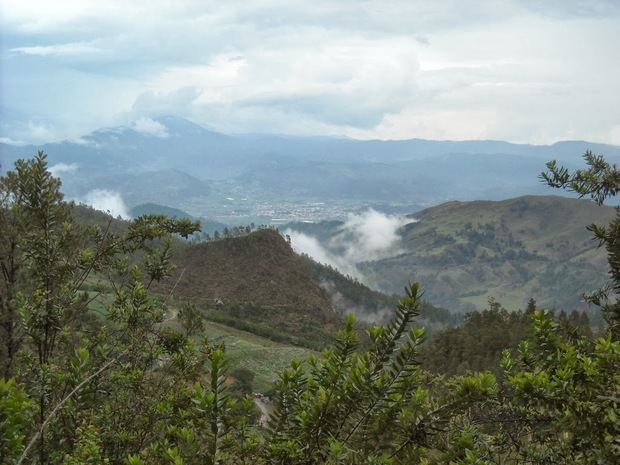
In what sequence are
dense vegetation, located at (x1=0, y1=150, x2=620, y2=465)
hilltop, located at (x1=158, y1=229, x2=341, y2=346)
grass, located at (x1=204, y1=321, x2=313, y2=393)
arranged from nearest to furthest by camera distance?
dense vegetation, located at (x1=0, y1=150, x2=620, y2=465), grass, located at (x1=204, y1=321, x2=313, y2=393), hilltop, located at (x1=158, y1=229, x2=341, y2=346)

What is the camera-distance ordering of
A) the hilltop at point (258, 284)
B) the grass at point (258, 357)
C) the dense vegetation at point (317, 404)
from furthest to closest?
the hilltop at point (258, 284) → the grass at point (258, 357) → the dense vegetation at point (317, 404)

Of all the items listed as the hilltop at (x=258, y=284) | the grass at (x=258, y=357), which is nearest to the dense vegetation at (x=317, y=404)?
the grass at (x=258, y=357)

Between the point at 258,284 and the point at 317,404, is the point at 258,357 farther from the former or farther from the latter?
the point at 317,404

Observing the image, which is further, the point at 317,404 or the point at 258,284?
the point at 258,284

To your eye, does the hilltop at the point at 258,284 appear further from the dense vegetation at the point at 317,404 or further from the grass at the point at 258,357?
the dense vegetation at the point at 317,404

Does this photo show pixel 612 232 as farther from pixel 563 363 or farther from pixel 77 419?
pixel 77 419

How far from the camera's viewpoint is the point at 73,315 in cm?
755

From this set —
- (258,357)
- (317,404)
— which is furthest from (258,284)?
(317,404)

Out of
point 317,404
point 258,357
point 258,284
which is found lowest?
point 258,284

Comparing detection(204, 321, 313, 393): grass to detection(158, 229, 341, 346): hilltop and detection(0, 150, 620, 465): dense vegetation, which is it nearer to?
detection(158, 229, 341, 346): hilltop

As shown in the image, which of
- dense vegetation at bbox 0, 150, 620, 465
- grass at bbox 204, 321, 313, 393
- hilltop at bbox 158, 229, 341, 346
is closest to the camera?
dense vegetation at bbox 0, 150, 620, 465

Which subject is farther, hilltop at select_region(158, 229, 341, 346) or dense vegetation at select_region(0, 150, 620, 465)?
hilltop at select_region(158, 229, 341, 346)

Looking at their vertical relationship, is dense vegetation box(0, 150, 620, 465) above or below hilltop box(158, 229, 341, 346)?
above

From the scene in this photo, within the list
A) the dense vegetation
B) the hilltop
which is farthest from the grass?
the dense vegetation
